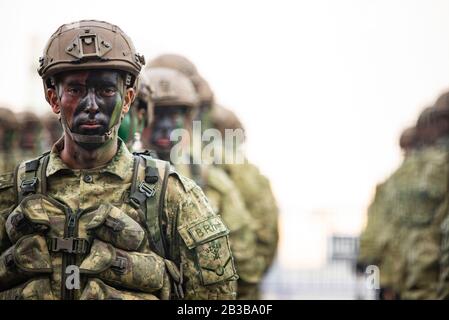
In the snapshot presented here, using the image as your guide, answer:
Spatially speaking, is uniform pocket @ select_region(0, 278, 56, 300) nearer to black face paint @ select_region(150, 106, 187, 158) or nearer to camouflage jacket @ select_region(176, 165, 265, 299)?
black face paint @ select_region(150, 106, 187, 158)

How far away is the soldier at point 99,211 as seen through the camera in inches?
372

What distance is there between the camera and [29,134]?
66.1 feet

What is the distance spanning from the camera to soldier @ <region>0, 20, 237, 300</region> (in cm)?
945

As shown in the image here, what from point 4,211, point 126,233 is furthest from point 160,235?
point 4,211


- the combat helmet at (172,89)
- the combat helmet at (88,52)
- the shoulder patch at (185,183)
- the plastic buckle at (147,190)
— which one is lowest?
the plastic buckle at (147,190)

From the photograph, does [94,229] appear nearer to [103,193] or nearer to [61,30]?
[103,193]

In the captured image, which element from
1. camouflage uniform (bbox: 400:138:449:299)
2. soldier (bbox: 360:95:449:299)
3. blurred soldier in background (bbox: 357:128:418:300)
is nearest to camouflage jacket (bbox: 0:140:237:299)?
soldier (bbox: 360:95:449:299)

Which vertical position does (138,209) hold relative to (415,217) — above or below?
below

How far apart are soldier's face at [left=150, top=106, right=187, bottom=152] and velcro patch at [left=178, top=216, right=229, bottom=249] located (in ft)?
16.9

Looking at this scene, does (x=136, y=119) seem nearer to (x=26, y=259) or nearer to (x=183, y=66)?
(x=26, y=259)

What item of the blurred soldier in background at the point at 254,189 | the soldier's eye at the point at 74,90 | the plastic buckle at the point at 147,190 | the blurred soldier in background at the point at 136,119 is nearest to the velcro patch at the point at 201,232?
the plastic buckle at the point at 147,190

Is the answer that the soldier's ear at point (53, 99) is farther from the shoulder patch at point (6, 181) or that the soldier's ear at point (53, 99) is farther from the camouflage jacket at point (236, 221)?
the camouflage jacket at point (236, 221)

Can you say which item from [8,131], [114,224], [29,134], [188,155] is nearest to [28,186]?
[114,224]

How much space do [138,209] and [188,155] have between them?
274 inches
